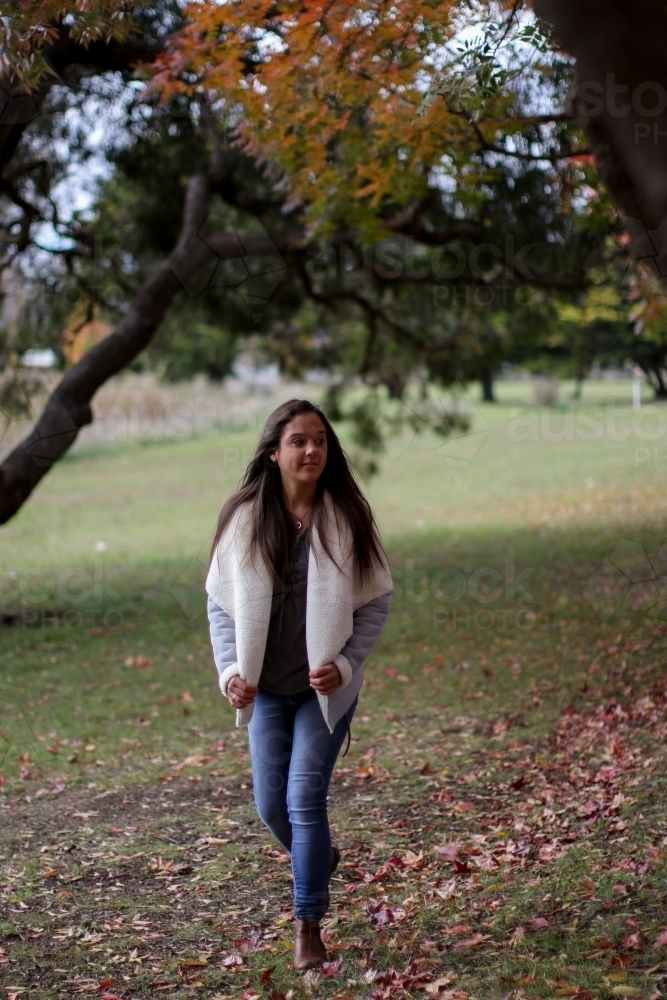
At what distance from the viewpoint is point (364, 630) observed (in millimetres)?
3344

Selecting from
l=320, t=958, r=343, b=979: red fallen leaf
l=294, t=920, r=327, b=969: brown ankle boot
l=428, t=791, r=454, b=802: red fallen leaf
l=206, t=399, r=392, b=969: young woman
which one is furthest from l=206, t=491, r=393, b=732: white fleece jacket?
l=428, t=791, r=454, b=802: red fallen leaf

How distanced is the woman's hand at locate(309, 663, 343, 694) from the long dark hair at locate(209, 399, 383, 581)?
1.03 ft

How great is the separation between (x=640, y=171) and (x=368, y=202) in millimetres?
6265

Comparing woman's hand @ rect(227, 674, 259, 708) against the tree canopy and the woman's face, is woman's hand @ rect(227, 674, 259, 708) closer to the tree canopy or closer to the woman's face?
the woman's face

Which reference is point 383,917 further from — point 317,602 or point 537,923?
point 317,602

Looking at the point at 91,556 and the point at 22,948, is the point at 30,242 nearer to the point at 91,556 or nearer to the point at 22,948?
the point at 91,556

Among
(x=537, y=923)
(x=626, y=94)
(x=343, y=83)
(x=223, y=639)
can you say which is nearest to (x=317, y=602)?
(x=223, y=639)

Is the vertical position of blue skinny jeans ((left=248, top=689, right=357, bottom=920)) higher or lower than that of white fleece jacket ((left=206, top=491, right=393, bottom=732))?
lower

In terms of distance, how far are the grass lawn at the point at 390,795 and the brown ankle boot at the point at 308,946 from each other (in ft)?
0.13

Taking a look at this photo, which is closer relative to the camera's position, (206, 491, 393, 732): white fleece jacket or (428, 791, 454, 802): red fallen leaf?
(206, 491, 393, 732): white fleece jacket

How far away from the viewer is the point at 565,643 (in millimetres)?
8078

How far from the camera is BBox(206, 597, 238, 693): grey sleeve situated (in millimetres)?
3312

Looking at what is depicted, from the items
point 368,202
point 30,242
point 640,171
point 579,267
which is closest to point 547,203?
point 579,267

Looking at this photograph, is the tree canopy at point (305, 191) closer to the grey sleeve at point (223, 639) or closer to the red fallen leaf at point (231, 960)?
the grey sleeve at point (223, 639)
